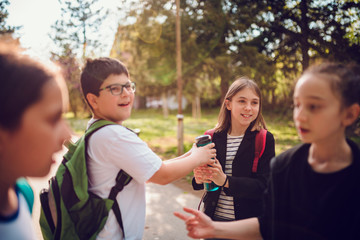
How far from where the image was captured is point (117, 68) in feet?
5.81

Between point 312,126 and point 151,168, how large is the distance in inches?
35.5

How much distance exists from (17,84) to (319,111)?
1185 mm

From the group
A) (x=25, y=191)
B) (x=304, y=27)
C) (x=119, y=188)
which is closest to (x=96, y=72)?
(x=119, y=188)

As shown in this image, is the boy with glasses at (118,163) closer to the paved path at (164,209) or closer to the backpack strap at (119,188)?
the backpack strap at (119,188)

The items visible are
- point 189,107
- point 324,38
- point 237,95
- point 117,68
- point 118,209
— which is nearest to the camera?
→ point 118,209

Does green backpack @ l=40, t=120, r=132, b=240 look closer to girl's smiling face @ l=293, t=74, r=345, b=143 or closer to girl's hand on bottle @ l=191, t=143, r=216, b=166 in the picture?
girl's hand on bottle @ l=191, t=143, r=216, b=166

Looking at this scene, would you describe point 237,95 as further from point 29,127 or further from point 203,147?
point 29,127

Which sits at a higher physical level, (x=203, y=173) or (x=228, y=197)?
(x=203, y=173)

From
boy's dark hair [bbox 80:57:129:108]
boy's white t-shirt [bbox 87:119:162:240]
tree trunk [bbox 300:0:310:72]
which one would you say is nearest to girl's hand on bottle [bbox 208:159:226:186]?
boy's white t-shirt [bbox 87:119:162:240]

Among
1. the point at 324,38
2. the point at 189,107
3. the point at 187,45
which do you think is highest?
the point at 187,45

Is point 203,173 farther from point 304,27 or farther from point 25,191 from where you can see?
point 304,27

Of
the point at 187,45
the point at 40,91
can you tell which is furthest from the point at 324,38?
the point at 187,45

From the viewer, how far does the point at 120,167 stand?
1.55 m

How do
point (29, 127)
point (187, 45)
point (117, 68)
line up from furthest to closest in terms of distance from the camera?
point (187, 45) → point (117, 68) → point (29, 127)
